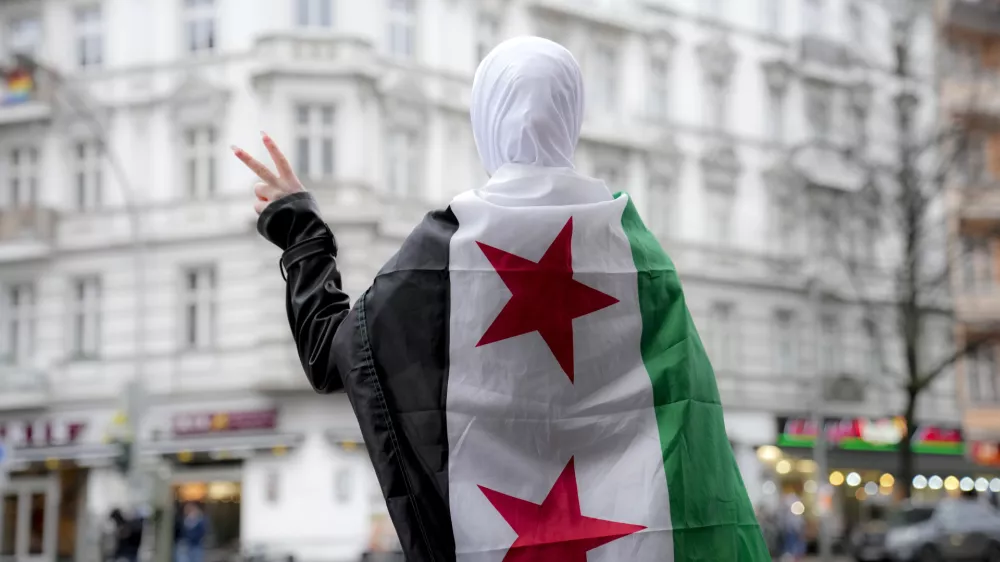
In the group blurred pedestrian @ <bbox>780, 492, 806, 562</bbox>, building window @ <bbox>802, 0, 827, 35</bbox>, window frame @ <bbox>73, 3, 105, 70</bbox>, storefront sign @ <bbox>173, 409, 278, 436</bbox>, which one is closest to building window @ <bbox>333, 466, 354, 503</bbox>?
storefront sign @ <bbox>173, 409, 278, 436</bbox>

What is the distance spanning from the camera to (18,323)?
3250 centimetres

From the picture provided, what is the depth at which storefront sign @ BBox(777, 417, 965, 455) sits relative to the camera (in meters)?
38.1

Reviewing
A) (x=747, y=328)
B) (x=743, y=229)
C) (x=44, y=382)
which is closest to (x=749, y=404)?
(x=747, y=328)

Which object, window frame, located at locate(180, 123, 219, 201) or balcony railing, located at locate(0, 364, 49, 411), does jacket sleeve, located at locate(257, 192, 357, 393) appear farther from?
balcony railing, located at locate(0, 364, 49, 411)

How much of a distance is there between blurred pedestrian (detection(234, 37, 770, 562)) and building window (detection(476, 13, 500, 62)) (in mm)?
30598

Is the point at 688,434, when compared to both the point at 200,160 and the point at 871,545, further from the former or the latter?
the point at 200,160

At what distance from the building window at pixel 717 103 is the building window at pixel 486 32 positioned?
7464mm

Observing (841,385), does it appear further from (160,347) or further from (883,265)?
(160,347)

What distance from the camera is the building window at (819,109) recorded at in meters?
40.3

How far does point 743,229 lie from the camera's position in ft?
125

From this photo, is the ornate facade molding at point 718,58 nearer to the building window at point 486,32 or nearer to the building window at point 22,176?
the building window at point 486,32

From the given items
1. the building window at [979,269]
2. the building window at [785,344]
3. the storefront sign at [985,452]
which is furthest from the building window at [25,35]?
the storefront sign at [985,452]

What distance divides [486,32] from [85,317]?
1121cm

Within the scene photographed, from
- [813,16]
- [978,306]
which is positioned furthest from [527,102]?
[978,306]
